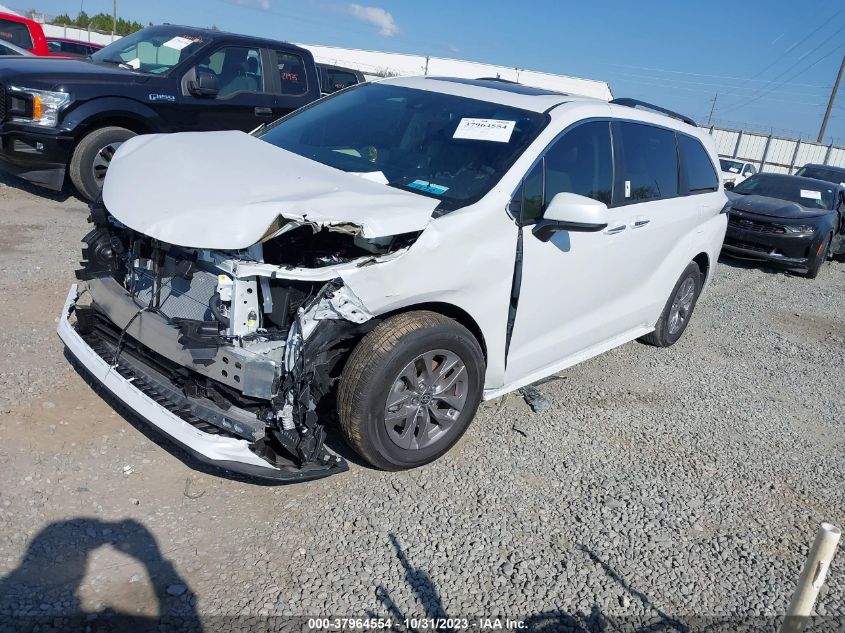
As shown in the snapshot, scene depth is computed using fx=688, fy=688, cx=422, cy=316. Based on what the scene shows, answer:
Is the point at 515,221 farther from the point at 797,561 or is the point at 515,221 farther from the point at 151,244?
the point at 797,561

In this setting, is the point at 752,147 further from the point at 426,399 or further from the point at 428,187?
the point at 426,399

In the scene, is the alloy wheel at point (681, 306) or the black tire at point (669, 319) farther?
the alloy wheel at point (681, 306)

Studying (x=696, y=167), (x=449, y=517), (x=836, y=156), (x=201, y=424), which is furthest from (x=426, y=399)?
(x=836, y=156)

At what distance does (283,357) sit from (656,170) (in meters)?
3.24

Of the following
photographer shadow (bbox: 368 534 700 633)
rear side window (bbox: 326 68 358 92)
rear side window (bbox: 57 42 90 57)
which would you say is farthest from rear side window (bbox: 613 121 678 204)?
rear side window (bbox: 57 42 90 57)

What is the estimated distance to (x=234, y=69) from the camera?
834 centimetres

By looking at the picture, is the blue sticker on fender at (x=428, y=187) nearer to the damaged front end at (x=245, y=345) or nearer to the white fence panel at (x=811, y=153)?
the damaged front end at (x=245, y=345)

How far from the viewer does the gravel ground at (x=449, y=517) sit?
275cm

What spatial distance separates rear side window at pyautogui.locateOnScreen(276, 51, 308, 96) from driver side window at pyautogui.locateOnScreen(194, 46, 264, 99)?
0.27 metres

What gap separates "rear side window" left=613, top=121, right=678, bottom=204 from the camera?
4492 millimetres

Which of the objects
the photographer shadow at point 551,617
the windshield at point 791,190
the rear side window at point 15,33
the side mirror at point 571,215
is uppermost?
the rear side window at point 15,33

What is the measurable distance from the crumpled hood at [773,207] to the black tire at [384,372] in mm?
8798

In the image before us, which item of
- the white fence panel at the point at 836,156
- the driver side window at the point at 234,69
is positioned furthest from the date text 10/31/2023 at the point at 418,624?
the white fence panel at the point at 836,156

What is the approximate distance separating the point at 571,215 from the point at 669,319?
2.66m
